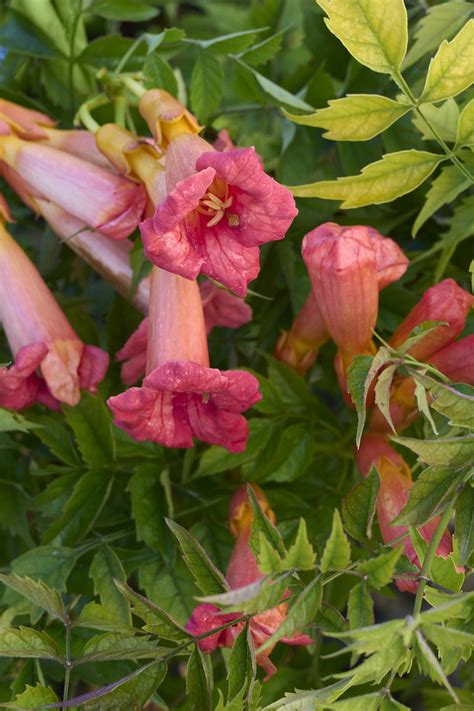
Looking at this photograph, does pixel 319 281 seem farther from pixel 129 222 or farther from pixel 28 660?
pixel 28 660

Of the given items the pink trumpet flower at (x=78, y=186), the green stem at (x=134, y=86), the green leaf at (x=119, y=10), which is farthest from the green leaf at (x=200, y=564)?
the green leaf at (x=119, y=10)

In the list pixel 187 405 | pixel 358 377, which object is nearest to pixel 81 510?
pixel 187 405

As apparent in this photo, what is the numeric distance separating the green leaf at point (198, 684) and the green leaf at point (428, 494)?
19 centimetres

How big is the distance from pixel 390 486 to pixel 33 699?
37 centimetres

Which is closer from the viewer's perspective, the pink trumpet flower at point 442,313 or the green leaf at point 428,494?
the green leaf at point 428,494

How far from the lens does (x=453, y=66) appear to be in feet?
2.41

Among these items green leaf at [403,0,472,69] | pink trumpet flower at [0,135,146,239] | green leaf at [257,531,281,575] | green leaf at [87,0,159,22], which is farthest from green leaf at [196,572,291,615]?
green leaf at [87,0,159,22]

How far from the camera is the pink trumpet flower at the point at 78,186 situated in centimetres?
92

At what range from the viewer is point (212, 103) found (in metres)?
1.04

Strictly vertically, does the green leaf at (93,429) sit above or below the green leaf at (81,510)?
above

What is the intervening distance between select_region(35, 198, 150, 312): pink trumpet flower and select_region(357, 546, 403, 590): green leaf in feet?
1.49

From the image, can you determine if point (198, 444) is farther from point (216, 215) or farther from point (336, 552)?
point (336, 552)

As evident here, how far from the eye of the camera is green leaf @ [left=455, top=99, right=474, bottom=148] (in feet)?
2.48

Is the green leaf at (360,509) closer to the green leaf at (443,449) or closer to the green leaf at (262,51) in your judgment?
the green leaf at (443,449)
